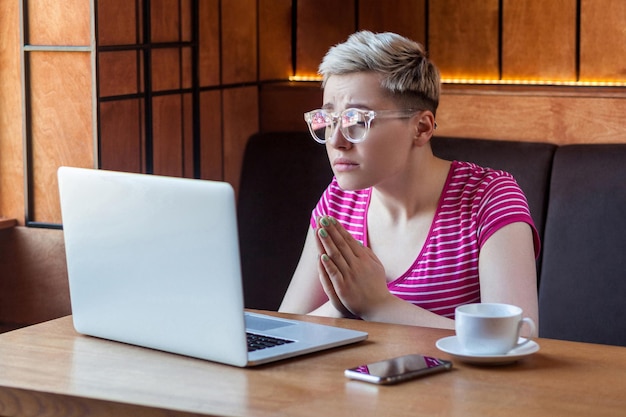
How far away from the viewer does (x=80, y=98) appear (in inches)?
104

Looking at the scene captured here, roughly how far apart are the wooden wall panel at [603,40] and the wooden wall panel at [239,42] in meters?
0.99

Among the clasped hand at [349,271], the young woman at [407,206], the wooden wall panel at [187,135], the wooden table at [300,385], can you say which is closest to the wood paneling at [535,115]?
the wooden wall panel at [187,135]

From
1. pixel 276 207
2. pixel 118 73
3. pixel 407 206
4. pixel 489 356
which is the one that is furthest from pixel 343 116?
pixel 276 207

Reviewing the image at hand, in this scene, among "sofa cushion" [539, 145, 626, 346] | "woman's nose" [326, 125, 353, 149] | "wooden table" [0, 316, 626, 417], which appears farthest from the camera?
"sofa cushion" [539, 145, 626, 346]

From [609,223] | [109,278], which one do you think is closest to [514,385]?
[109,278]

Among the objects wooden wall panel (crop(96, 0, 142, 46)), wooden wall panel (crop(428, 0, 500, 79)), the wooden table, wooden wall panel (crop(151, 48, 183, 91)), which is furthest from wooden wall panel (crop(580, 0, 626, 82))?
the wooden table

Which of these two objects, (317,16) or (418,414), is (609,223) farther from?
(418,414)

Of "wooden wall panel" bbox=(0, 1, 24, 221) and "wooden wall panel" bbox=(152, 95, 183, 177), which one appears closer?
"wooden wall panel" bbox=(0, 1, 24, 221)

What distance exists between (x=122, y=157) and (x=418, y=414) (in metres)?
1.64

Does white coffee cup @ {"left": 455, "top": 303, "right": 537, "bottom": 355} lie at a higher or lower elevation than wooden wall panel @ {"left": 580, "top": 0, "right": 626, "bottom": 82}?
lower

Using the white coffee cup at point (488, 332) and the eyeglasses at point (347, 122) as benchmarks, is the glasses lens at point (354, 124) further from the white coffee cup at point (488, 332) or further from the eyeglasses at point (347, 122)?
the white coffee cup at point (488, 332)

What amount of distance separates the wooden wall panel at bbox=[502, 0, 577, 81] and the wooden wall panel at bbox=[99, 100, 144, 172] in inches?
44.2

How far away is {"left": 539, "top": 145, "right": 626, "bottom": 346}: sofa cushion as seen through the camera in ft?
8.50

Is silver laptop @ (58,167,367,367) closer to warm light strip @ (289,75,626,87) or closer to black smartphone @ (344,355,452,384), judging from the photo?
black smartphone @ (344,355,452,384)
